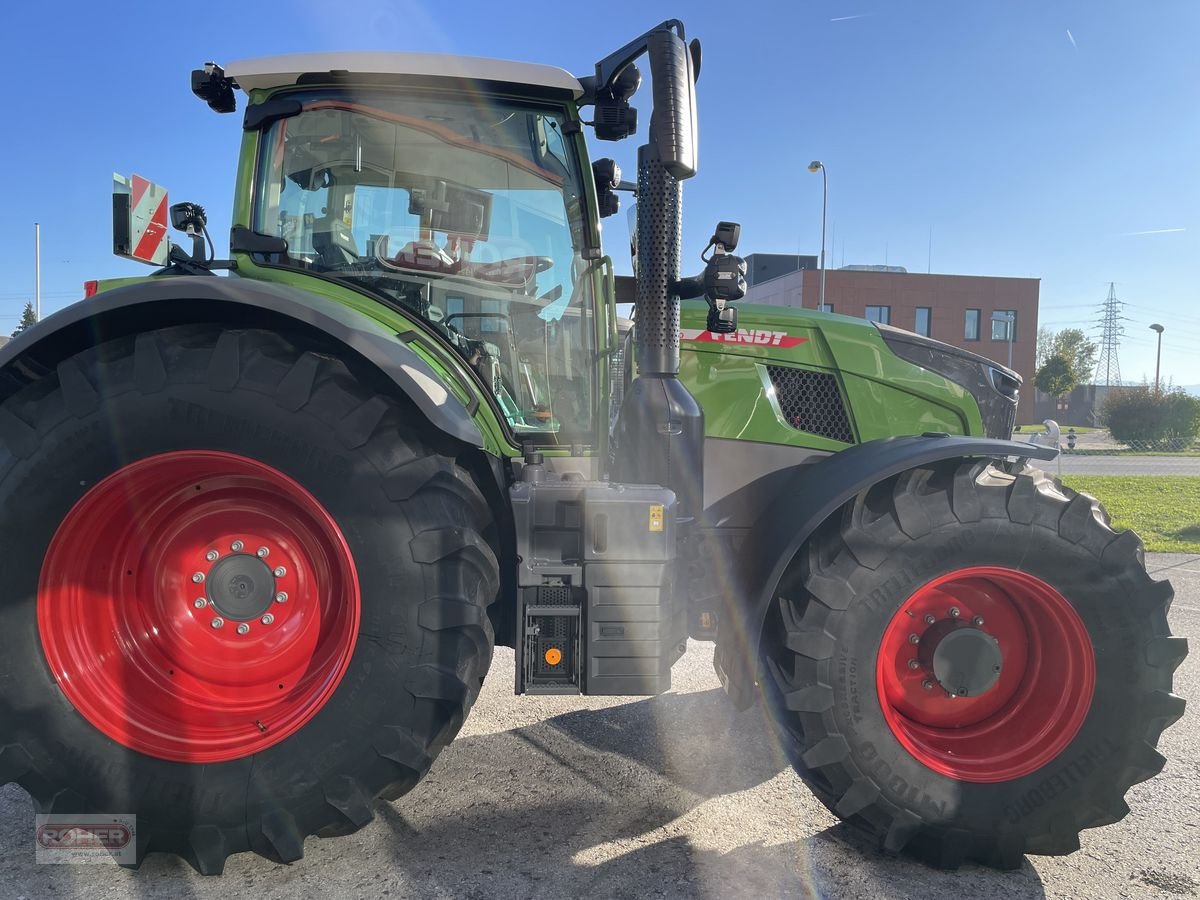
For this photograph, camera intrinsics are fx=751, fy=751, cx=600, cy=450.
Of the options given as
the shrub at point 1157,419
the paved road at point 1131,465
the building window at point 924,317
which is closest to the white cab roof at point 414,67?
the paved road at point 1131,465

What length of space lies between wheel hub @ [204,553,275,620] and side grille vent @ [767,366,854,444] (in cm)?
202

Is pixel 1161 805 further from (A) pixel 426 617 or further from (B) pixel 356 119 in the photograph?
(B) pixel 356 119

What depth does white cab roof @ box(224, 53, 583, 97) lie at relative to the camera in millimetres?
2615

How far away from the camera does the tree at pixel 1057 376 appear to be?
122 feet

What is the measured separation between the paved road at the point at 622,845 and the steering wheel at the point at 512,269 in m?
1.87

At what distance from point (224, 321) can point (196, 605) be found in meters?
0.90

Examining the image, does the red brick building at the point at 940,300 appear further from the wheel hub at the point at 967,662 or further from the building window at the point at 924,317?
the wheel hub at the point at 967,662

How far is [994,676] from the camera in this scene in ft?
7.86

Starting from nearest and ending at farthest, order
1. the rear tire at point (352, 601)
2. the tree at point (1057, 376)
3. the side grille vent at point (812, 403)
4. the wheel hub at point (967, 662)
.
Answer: the rear tire at point (352, 601), the wheel hub at point (967, 662), the side grille vent at point (812, 403), the tree at point (1057, 376)

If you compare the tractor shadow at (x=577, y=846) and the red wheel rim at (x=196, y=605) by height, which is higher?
the red wheel rim at (x=196, y=605)

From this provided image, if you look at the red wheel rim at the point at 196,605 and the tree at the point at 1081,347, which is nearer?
the red wheel rim at the point at 196,605

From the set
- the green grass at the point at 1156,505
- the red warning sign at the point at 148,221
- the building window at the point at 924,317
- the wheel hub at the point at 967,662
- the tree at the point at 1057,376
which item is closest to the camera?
the wheel hub at the point at 967,662

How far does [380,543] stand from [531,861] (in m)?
1.07

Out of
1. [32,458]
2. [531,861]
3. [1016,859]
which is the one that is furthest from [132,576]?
[1016,859]
